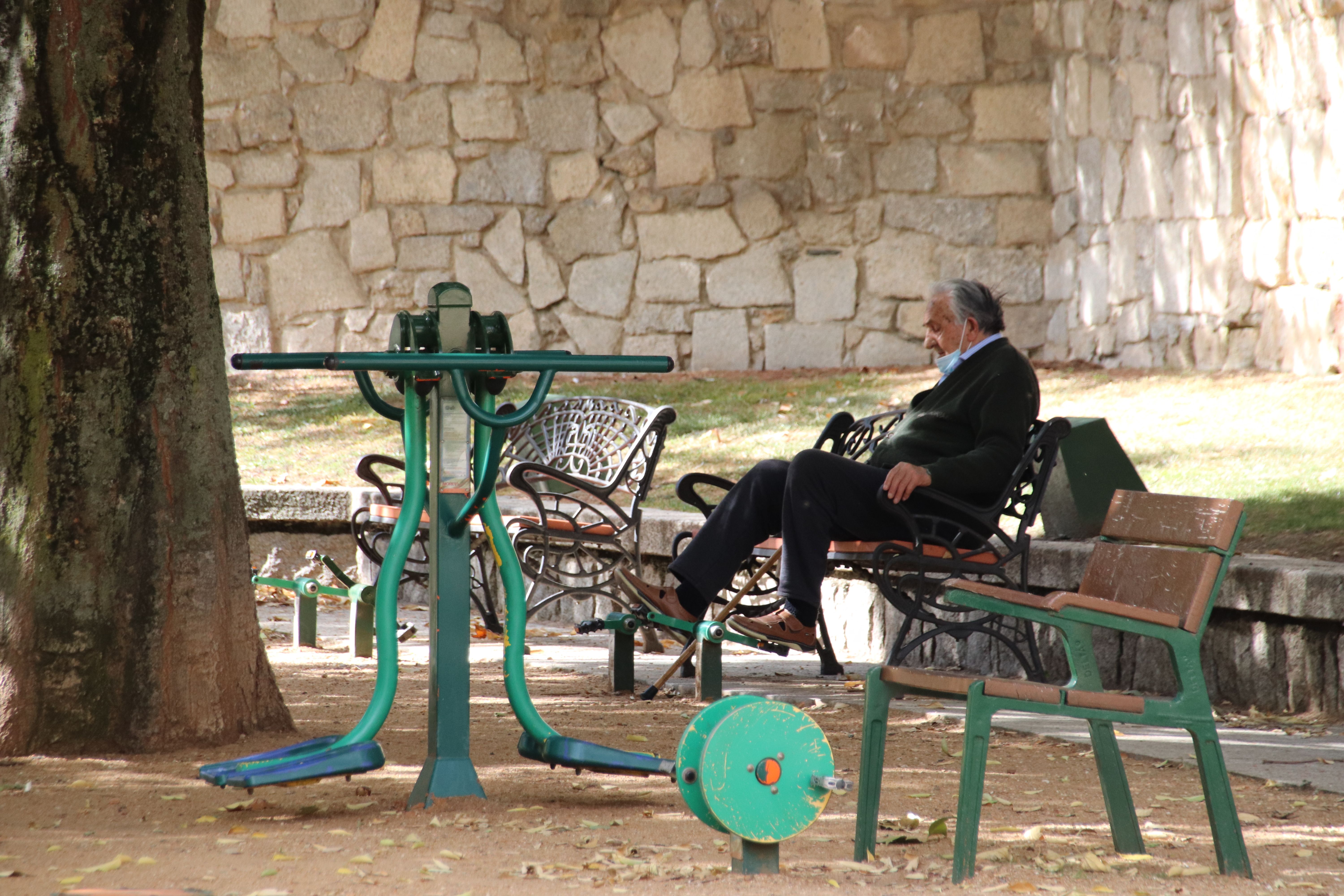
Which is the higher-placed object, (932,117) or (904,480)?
(932,117)

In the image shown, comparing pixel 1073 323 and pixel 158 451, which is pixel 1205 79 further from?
pixel 158 451

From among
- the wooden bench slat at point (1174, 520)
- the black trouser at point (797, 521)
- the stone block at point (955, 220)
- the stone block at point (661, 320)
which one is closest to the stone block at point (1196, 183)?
the stone block at point (955, 220)

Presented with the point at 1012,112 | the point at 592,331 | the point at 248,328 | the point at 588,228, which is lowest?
the point at 592,331

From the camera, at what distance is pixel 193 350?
3.72m

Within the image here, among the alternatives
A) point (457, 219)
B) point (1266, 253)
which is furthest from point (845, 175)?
point (1266, 253)

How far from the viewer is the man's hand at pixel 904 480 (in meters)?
4.39

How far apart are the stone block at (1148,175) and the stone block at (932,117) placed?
1485 millimetres

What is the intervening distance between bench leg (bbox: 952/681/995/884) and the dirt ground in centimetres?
5

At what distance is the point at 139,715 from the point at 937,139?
7702mm

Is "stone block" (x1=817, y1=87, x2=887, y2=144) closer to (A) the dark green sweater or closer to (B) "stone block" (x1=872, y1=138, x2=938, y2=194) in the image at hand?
(B) "stone block" (x1=872, y1=138, x2=938, y2=194)

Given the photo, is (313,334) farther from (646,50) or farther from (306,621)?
(306,621)

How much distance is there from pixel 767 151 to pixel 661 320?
1.40 m

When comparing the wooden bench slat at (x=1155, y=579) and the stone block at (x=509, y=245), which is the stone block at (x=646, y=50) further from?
the wooden bench slat at (x=1155, y=579)

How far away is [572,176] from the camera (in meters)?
10.3
